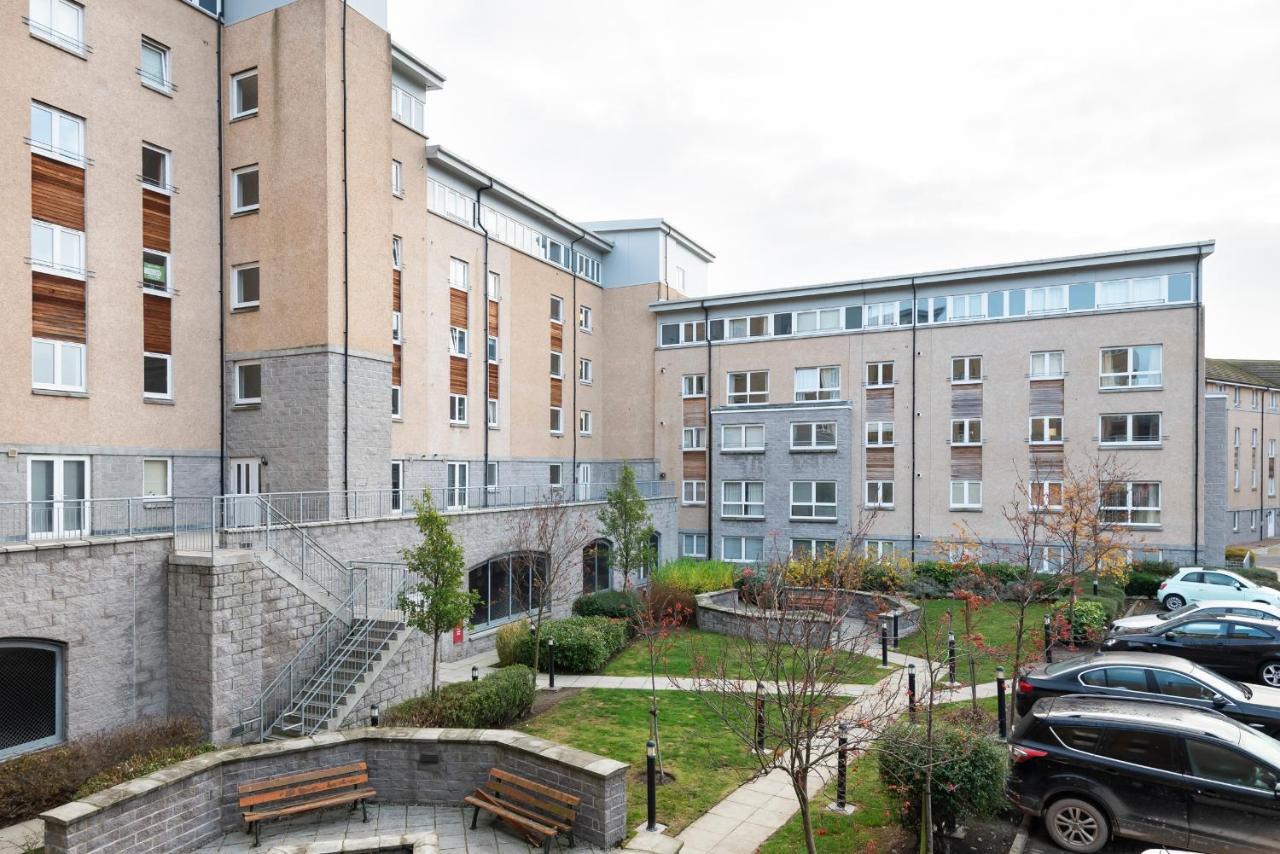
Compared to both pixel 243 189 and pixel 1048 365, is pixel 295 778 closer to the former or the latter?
pixel 243 189

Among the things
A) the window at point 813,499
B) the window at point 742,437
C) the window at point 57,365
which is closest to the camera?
the window at point 57,365

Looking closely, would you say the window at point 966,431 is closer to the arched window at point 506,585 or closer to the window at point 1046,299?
the window at point 1046,299

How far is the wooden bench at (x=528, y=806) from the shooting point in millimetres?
9312

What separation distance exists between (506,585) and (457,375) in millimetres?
8348

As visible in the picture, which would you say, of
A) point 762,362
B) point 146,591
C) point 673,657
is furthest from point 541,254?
point 146,591

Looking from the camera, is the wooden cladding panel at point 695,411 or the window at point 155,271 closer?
the window at point 155,271

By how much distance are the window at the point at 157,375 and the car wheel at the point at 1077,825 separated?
2078 centimetres

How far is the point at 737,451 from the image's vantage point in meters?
35.1

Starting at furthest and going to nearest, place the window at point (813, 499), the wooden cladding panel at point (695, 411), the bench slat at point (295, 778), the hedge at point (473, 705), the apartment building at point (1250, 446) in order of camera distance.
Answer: the apartment building at point (1250, 446) < the wooden cladding panel at point (695, 411) < the window at point (813, 499) < the hedge at point (473, 705) < the bench slat at point (295, 778)

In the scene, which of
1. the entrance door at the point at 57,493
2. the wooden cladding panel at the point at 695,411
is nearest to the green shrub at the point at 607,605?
the wooden cladding panel at the point at 695,411

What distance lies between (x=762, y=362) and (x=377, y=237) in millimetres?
19860

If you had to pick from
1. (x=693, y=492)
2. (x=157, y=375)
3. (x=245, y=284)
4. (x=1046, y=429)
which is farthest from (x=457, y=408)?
(x=1046, y=429)

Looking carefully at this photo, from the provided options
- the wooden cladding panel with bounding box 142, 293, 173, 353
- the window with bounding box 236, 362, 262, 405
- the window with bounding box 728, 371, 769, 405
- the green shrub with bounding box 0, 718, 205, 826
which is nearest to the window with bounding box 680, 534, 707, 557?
the window with bounding box 728, 371, 769, 405

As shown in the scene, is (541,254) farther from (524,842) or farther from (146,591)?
(524,842)
